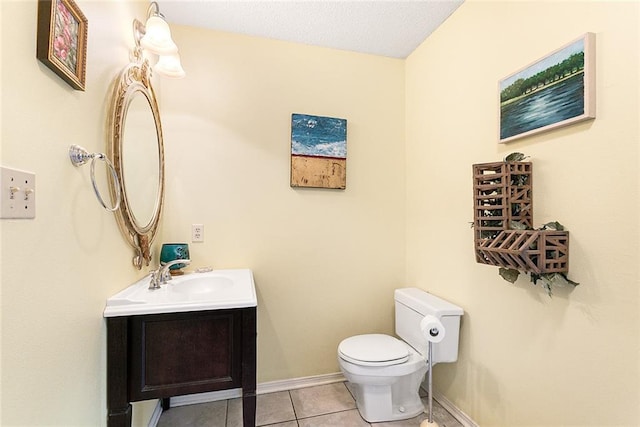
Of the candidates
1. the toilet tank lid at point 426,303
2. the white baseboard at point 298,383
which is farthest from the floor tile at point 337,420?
the toilet tank lid at point 426,303

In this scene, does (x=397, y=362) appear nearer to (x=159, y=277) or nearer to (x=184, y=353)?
(x=184, y=353)

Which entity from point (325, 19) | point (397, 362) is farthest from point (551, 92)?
point (397, 362)

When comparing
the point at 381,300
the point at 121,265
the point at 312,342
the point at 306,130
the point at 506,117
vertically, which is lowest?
the point at 312,342

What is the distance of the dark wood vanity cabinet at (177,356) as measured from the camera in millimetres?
1090

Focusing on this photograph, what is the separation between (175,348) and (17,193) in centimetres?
77

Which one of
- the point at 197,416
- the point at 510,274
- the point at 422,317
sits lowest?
the point at 197,416

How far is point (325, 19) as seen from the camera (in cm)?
184

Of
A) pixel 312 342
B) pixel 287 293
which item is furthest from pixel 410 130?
pixel 312 342

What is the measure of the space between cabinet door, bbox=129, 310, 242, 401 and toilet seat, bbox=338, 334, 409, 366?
688mm

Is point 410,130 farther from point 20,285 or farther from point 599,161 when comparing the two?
point 20,285

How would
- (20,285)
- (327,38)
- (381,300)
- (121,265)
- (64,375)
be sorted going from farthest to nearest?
(381,300), (327,38), (121,265), (64,375), (20,285)

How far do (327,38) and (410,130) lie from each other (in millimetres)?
890

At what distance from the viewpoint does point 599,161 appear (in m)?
1.04

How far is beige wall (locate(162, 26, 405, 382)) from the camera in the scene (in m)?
1.90
